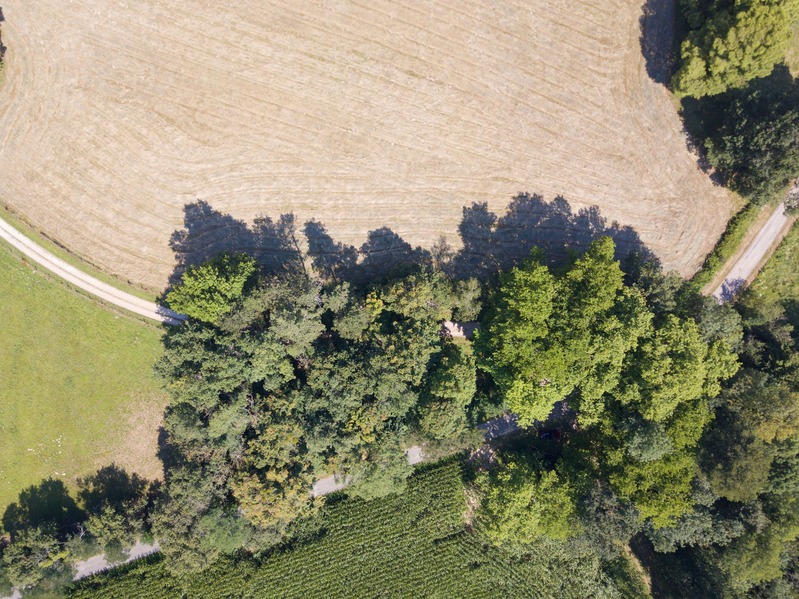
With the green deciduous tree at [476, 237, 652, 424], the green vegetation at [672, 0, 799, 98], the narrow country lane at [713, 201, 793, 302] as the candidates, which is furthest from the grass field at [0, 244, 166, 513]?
the narrow country lane at [713, 201, 793, 302]

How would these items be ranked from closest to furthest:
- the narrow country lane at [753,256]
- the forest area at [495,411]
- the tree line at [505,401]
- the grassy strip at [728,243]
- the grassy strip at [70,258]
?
the tree line at [505,401]
the forest area at [495,411]
the grassy strip at [70,258]
the grassy strip at [728,243]
the narrow country lane at [753,256]

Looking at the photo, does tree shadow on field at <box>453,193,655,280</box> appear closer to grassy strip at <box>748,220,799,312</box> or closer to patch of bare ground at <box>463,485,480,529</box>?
grassy strip at <box>748,220,799,312</box>

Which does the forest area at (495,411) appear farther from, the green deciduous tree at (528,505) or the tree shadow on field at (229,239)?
the tree shadow on field at (229,239)

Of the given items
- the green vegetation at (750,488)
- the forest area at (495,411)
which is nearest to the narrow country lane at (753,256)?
the green vegetation at (750,488)

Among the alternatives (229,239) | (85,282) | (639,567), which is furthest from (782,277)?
(85,282)

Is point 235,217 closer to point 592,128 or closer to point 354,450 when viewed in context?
point 354,450

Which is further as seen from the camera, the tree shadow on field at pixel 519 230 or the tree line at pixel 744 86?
the tree shadow on field at pixel 519 230

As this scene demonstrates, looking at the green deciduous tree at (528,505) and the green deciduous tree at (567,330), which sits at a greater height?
the green deciduous tree at (567,330)
